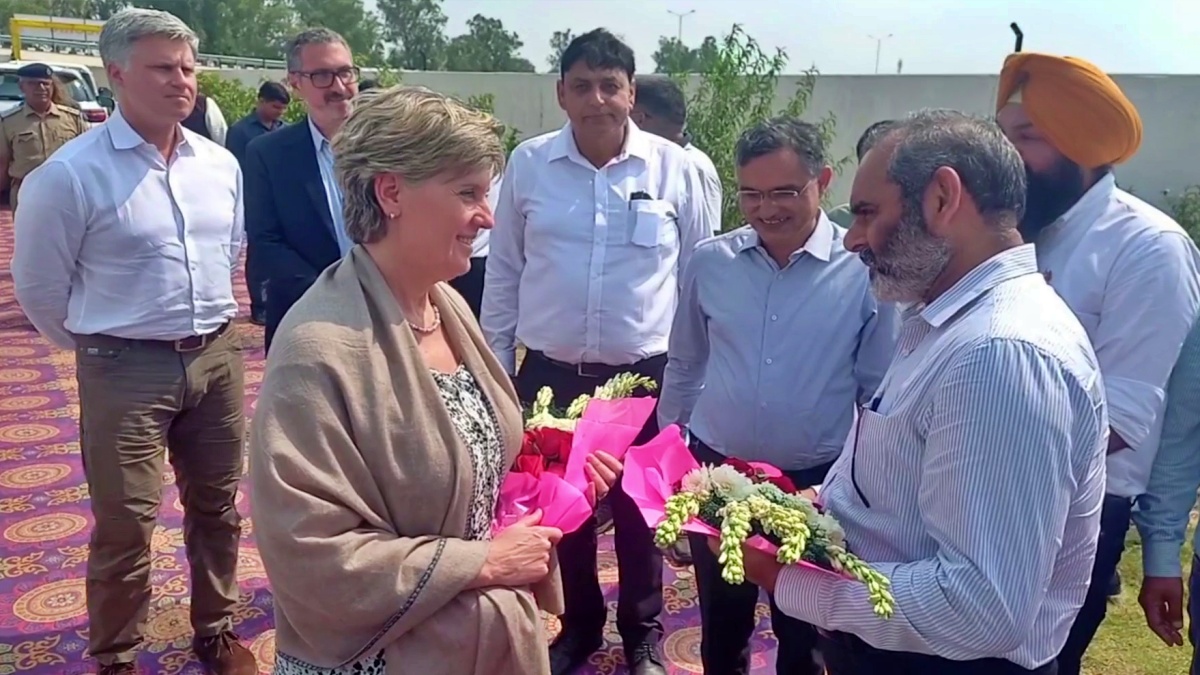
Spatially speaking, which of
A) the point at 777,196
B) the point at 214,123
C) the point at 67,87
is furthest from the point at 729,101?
the point at 67,87

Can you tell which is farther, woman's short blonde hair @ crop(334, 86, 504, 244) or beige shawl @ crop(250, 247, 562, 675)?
woman's short blonde hair @ crop(334, 86, 504, 244)

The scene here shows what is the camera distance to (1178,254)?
88.0 inches

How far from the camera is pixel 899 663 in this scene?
1.68 meters

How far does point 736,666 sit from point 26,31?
49849mm

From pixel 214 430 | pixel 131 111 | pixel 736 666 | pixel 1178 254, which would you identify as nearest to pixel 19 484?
pixel 214 430

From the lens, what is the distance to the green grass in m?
3.29

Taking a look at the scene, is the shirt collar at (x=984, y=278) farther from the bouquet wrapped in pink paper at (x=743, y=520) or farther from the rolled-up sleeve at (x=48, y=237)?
the rolled-up sleeve at (x=48, y=237)

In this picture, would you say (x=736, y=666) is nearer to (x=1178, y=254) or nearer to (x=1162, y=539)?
(x=1162, y=539)

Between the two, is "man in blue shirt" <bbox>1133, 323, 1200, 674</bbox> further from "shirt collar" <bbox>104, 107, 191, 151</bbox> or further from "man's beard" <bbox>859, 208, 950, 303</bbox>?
"shirt collar" <bbox>104, 107, 191, 151</bbox>

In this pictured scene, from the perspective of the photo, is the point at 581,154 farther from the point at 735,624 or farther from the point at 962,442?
the point at 962,442

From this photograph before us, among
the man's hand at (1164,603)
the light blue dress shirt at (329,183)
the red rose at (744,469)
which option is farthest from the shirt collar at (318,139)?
the man's hand at (1164,603)

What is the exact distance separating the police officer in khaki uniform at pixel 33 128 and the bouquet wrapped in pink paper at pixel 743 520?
28.3 ft

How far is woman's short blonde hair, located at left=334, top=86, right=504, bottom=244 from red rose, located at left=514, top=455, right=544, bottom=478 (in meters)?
0.65

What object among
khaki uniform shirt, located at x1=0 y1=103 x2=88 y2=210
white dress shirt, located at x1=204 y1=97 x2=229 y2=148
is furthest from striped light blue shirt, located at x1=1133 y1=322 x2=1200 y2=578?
khaki uniform shirt, located at x1=0 y1=103 x2=88 y2=210
